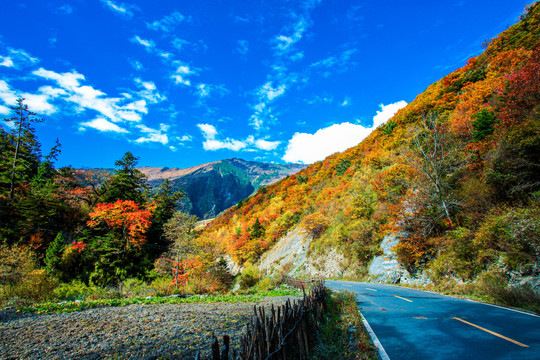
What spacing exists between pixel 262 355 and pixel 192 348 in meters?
2.68

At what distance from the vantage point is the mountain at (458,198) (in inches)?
423

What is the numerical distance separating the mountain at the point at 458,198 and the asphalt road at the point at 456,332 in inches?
140

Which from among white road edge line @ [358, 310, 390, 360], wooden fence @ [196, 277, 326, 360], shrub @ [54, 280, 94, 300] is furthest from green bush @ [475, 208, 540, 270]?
shrub @ [54, 280, 94, 300]

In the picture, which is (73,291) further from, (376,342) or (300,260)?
(300,260)

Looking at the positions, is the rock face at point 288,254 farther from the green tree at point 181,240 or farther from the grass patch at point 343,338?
the grass patch at point 343,338

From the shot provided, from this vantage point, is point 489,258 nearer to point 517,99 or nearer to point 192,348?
point 517,99

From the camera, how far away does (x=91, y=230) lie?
27406 mm

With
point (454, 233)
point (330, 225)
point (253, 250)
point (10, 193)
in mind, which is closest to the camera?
point (454, 233)

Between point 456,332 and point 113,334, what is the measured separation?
30.1ft

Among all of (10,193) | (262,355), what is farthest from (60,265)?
(262,355)

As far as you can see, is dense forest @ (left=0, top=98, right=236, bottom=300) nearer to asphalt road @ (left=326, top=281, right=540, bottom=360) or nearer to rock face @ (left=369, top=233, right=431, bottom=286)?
rock face @ (left=369, top=233, right=431, bottom=286)

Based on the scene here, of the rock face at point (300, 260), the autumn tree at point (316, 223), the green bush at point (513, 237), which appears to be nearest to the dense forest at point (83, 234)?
the rock face at point (300, 260)

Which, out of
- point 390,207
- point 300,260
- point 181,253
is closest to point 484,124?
point 390,207

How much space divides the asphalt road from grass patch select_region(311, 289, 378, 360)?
0.39 m
